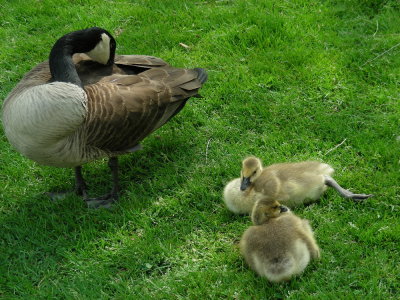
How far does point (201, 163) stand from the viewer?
4.96m

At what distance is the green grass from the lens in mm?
3777

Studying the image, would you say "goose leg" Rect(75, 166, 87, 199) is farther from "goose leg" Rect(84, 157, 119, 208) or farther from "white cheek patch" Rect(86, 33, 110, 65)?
"white cheek patch" Rect(86, 33, 110, 65)

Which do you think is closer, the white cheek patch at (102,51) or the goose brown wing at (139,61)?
the white cheek patch at (102,51)

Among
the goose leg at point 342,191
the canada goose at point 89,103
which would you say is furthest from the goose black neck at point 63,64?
the goose leg at point 342,191

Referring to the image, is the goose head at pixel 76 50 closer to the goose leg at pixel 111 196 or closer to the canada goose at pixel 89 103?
the canada goose at pixel 89 103

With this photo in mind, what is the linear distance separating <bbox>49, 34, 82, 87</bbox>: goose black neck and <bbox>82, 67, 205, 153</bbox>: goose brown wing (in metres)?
0.16

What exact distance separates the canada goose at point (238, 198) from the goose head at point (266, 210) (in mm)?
348

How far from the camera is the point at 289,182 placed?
412cm

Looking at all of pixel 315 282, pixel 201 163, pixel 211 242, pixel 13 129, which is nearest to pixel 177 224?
pixel 211 242

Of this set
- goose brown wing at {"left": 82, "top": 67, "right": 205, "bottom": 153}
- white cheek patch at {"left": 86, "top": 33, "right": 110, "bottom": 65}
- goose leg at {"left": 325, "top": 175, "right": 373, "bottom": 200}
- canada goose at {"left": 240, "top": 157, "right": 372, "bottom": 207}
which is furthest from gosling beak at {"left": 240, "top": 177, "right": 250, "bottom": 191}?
white cheek patch at {"left": 86, "top": 33, "right": 110, "bottom": 65}

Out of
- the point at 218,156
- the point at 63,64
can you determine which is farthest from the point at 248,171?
the point at 63,64

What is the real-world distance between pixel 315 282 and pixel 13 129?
262 cm

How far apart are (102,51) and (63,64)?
43 cm

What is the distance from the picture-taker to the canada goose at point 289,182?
4109mm
